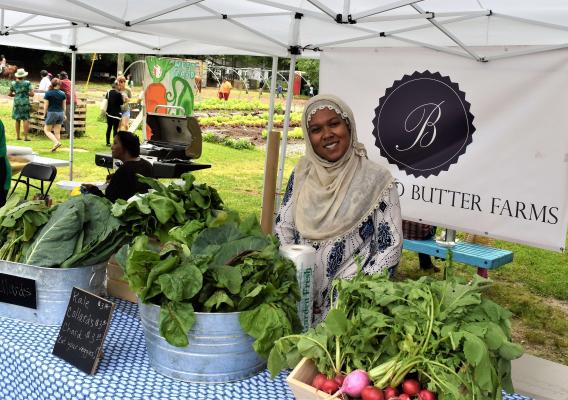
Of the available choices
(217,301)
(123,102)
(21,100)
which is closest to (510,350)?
(217,301)

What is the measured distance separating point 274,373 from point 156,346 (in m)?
0.32

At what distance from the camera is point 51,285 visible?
5.12ft

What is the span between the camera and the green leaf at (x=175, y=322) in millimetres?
1250

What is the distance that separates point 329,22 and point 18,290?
2.39 m

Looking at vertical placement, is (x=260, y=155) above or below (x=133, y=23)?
below

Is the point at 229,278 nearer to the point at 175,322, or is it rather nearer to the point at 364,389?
the point at 175,322

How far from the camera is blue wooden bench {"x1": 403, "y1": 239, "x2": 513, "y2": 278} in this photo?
4559 millimetres

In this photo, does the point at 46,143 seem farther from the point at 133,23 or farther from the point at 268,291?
the point at 268,291

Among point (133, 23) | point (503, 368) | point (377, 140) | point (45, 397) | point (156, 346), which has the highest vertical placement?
point (133, 23)

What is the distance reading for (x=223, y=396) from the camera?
130 cm

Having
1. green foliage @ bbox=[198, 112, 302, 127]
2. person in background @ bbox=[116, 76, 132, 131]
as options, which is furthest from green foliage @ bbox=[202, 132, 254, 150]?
person in background @ bbox=[116, 76, 132, 131]

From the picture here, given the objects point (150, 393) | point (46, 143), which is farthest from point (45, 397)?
point (46, 143)

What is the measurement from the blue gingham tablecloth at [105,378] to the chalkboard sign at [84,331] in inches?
1.0

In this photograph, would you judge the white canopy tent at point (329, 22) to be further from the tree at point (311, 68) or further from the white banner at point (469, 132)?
the tree at point (311, 68)
